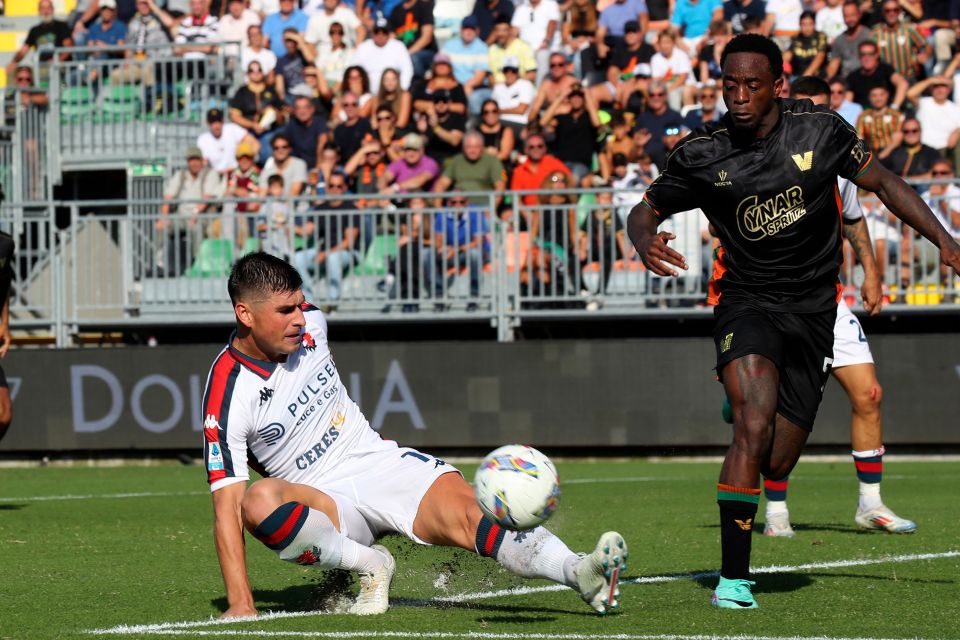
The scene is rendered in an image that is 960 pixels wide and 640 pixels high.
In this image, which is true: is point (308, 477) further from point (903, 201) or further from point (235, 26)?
point (235, 26)

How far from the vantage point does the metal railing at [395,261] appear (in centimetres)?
1650

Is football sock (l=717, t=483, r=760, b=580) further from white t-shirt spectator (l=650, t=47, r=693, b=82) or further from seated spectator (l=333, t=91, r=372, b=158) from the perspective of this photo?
white t-shirt spectator (l=650, t=47, r=693, b=82)

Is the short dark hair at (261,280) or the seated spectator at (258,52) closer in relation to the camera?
the short dark hair at (261,280)

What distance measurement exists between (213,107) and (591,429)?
26.7 feet

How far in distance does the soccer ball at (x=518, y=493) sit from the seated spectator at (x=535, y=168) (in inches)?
481

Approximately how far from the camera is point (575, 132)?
63.8 ft

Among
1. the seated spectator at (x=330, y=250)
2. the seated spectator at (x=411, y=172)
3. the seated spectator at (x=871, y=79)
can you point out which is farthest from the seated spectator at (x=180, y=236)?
the seated spectator at (x=871, y=79)

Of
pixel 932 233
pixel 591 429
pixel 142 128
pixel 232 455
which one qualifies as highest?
pixel 142 128

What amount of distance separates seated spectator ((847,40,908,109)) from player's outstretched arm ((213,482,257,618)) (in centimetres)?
1391

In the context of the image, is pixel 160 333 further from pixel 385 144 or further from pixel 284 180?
pixel 385 144

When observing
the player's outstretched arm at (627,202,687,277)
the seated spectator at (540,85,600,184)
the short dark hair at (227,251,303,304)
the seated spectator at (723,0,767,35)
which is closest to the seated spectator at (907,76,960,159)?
the seated spectator at (723,0,767,35)

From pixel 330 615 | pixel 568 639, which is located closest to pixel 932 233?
pixel 568 639

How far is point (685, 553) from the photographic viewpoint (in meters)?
8.68

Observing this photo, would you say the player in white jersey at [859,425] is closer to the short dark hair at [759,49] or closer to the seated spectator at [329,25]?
the short dark hair at [759,49]
